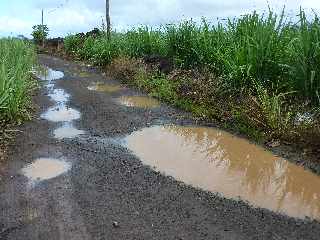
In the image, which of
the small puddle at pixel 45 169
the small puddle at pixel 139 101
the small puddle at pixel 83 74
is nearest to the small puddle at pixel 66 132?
the small puddle at pixel 45 169

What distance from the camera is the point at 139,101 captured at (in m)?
9.94

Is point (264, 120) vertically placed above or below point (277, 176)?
above

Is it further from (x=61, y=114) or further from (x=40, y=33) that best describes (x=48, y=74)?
(x=40, y=33)

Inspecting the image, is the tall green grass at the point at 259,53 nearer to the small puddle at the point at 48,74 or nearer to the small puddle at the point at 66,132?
the small puddle at the point at 66,132

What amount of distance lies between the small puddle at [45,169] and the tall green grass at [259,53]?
342 centimetres

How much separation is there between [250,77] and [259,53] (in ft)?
1.37

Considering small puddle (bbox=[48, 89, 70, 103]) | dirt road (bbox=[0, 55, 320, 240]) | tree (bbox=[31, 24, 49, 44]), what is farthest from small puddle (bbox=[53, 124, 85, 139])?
tree (bbox=[31, 24, 49, 44])

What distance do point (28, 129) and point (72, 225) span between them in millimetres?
3636

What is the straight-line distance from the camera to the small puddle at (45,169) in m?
5.37

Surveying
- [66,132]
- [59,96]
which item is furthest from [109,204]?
[59,96]

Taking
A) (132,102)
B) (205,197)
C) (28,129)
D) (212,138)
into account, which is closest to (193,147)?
(212,138)

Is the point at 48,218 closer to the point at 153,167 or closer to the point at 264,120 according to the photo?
the point at 153,167

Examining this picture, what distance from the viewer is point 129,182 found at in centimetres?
512

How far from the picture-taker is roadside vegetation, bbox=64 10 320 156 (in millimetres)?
6527
